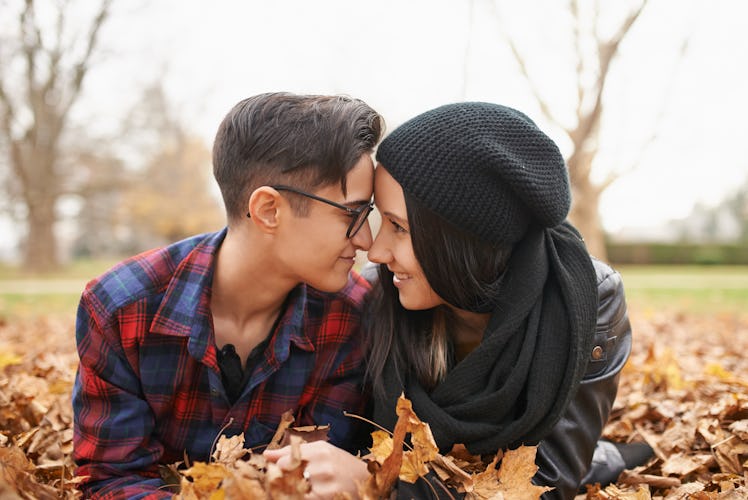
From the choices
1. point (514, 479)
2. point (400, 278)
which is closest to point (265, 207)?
point (400, 278)

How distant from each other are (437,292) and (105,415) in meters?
1.11

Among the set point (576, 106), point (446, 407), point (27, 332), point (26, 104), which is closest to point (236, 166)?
point (446, 407)

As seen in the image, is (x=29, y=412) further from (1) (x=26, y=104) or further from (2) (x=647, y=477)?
(1) (x=26, y=104)

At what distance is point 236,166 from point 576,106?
8.09m

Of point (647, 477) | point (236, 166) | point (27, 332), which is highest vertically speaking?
point (236, 166)

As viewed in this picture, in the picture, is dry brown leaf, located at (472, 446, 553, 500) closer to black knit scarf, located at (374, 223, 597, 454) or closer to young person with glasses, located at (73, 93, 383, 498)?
black knit scarf, located at (374, 223, 597, 454)

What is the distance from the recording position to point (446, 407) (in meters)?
2.06

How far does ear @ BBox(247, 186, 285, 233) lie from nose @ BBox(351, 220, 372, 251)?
273mm

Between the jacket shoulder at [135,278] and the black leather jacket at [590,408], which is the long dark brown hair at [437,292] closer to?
the black leather jacket at [590,408]

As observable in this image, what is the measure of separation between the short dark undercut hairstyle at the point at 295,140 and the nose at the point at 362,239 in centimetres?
15

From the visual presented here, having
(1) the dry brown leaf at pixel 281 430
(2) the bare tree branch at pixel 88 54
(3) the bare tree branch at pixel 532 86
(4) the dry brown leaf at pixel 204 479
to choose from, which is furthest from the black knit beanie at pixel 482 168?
(2) the bare tree branch at pixel 88 54

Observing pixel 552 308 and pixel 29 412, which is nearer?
pixel 552 308

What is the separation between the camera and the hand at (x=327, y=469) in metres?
1.68

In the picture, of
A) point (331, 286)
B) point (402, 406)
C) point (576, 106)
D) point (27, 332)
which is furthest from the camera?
point (576, 106)
